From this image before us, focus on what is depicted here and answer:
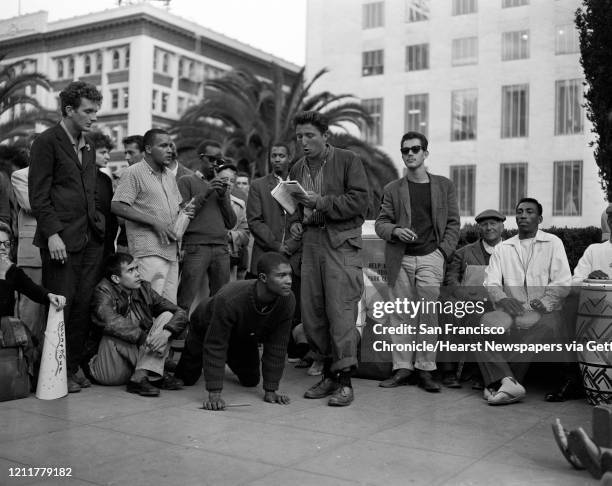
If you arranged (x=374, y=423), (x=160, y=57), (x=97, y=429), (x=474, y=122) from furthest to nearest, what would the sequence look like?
1. (x=160, y=57)
2. (x=474, y=122)
3. (x=374, y=423)
4. (x=97, y=429)

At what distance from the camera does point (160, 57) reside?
187 ft

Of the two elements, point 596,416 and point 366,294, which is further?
point 366,294

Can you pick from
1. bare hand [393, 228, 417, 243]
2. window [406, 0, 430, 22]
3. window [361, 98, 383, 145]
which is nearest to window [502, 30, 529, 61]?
window [406, 0, 430, 22]

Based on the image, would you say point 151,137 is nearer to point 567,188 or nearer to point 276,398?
point 276,398

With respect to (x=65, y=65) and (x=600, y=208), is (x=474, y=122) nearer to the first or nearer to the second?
(x=600, y=208)

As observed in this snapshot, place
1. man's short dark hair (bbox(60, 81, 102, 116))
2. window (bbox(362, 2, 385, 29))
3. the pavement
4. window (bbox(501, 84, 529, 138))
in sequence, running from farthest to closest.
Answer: window (bbox(362, 2, 385, 29))
window (bbox(501, 84, 529, 138))
man's short dark hair (bbox(60, 81, 102, 116))
the pavement

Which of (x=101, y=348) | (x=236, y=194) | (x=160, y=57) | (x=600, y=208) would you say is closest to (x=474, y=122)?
(x=600, y=208)

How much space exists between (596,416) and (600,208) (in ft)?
117

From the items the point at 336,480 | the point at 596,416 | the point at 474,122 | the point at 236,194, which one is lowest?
the point at 336,480

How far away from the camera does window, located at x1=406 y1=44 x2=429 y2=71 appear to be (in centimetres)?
4112

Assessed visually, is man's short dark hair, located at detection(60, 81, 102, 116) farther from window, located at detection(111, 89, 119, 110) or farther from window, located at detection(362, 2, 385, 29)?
window, located at detection(111, 89, 119, 110)

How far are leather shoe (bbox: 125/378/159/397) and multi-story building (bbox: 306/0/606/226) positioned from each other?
33853 millimetres

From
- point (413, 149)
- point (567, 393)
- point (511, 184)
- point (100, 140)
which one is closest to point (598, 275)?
point (567, 393)

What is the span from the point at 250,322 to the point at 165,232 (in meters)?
1.42
